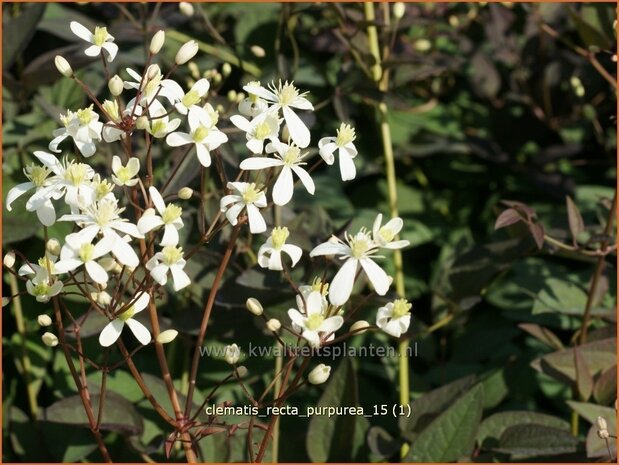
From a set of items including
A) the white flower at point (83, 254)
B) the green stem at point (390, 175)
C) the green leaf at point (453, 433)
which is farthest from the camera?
the green stem at point (390, 175)

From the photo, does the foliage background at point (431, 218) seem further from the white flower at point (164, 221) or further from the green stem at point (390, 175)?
the white flower at point (164, 221)

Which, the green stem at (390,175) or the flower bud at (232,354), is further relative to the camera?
the green stem at (390,175)

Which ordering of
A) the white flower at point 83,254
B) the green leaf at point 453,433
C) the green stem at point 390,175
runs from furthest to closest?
1. the green stem at point 390,175
2. the green leaf at point 453,433
3. the white flower at point 83,254

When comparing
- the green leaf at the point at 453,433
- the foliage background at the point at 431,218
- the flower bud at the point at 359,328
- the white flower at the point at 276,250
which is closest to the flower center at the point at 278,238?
the white flower at the point at 276,250

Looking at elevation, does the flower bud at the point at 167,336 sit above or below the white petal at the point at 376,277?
below

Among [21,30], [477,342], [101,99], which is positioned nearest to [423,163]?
[477,342]

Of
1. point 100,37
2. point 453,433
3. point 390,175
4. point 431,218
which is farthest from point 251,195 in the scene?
point 431,218

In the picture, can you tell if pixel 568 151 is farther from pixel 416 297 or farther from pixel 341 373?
pixel 341 373
